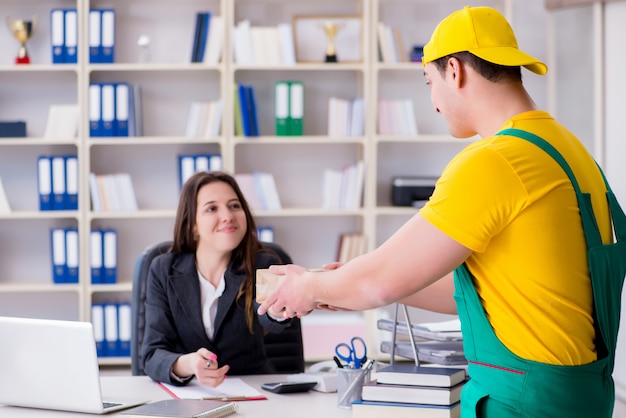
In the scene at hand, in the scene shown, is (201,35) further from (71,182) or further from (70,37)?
(71,182)

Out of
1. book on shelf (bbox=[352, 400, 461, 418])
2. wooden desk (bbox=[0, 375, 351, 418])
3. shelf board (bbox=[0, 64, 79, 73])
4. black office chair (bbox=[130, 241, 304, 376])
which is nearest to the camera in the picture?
book on shelf (bbox=[352, 400, 461, 418])

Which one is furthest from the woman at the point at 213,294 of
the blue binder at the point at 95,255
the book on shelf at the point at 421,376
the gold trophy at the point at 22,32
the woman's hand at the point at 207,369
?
the gold trophy at the point at 22,32

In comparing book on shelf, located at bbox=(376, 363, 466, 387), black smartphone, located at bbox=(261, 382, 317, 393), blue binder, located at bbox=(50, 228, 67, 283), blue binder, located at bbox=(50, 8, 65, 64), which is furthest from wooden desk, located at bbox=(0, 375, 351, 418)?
blue binder, located at bbox=(50, 8, 65, 64)

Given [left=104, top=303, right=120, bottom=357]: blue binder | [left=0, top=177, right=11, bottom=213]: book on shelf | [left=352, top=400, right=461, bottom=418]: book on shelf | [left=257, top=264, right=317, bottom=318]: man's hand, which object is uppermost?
[left=0, top=177, right=11, bottom=213]: book on shelf

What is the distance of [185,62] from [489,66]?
12.6ft

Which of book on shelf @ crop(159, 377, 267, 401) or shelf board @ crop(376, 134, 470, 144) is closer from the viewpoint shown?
book on shelf @ crop(159, 377, 267, 401)

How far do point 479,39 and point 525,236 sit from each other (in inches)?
14.3

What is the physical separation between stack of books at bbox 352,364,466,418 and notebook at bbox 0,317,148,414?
2.08 feet

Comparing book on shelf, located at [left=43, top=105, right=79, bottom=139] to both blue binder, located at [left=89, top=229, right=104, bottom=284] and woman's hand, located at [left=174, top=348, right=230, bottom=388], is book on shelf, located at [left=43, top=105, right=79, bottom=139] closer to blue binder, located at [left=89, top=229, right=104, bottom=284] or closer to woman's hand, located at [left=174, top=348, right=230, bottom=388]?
blue binder, located at [left=89, top=229, right=104, bottom=284]

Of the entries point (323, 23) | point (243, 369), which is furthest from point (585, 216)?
point (323, 23)

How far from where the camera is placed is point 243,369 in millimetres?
2760

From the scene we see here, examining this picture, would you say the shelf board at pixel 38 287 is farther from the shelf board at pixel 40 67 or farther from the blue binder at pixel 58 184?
the shelf board at pixel 40 67

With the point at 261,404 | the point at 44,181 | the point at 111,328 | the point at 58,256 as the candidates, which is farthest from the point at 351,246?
Result: the point at 261,404

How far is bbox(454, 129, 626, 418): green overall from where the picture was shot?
1.50 m
